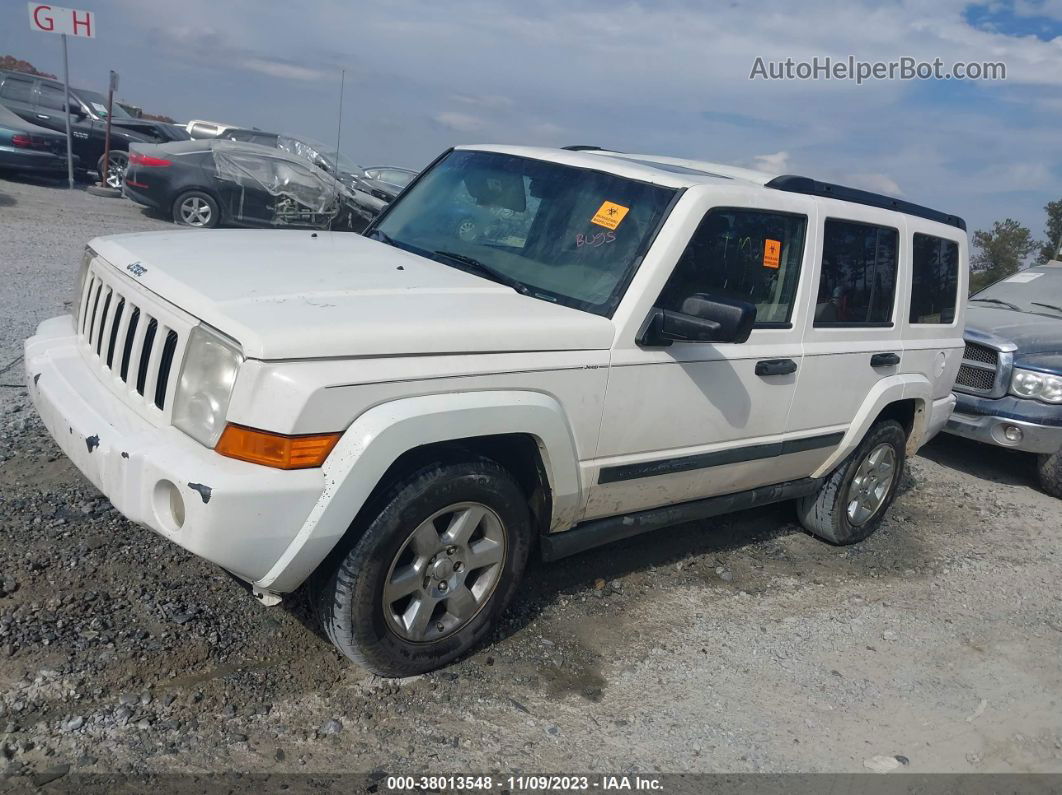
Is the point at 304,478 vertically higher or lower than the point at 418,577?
higher

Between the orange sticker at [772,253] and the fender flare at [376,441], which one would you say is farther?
the orange sticker at [772,253]

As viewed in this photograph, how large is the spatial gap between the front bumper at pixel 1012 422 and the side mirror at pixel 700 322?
434cm

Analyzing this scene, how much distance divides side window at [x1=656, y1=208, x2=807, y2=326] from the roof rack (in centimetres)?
19

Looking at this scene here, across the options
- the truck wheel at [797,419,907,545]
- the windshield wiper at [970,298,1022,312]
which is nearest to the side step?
the truck wheel at [797,419,907,545]

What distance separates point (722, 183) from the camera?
3914mm

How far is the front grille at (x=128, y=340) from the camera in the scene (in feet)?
9.64

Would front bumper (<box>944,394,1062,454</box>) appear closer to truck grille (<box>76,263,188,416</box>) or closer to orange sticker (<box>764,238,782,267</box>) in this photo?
orange sticker (<box>764,238,782,267</box>)

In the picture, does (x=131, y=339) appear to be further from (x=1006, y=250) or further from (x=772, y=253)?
(x=1006, y=250)

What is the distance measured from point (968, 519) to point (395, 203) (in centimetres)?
448

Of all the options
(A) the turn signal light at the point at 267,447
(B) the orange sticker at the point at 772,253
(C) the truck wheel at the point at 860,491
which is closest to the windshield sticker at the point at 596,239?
(B) the orange sticker at the point at 772,253

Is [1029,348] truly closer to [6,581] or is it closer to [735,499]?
[735,499]

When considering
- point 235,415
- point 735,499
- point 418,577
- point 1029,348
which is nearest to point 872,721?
point 735,499

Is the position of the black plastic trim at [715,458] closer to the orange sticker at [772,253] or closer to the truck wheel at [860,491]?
the truck wheel at [860,491]

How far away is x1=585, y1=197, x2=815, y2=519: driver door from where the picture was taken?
11.7 ft
